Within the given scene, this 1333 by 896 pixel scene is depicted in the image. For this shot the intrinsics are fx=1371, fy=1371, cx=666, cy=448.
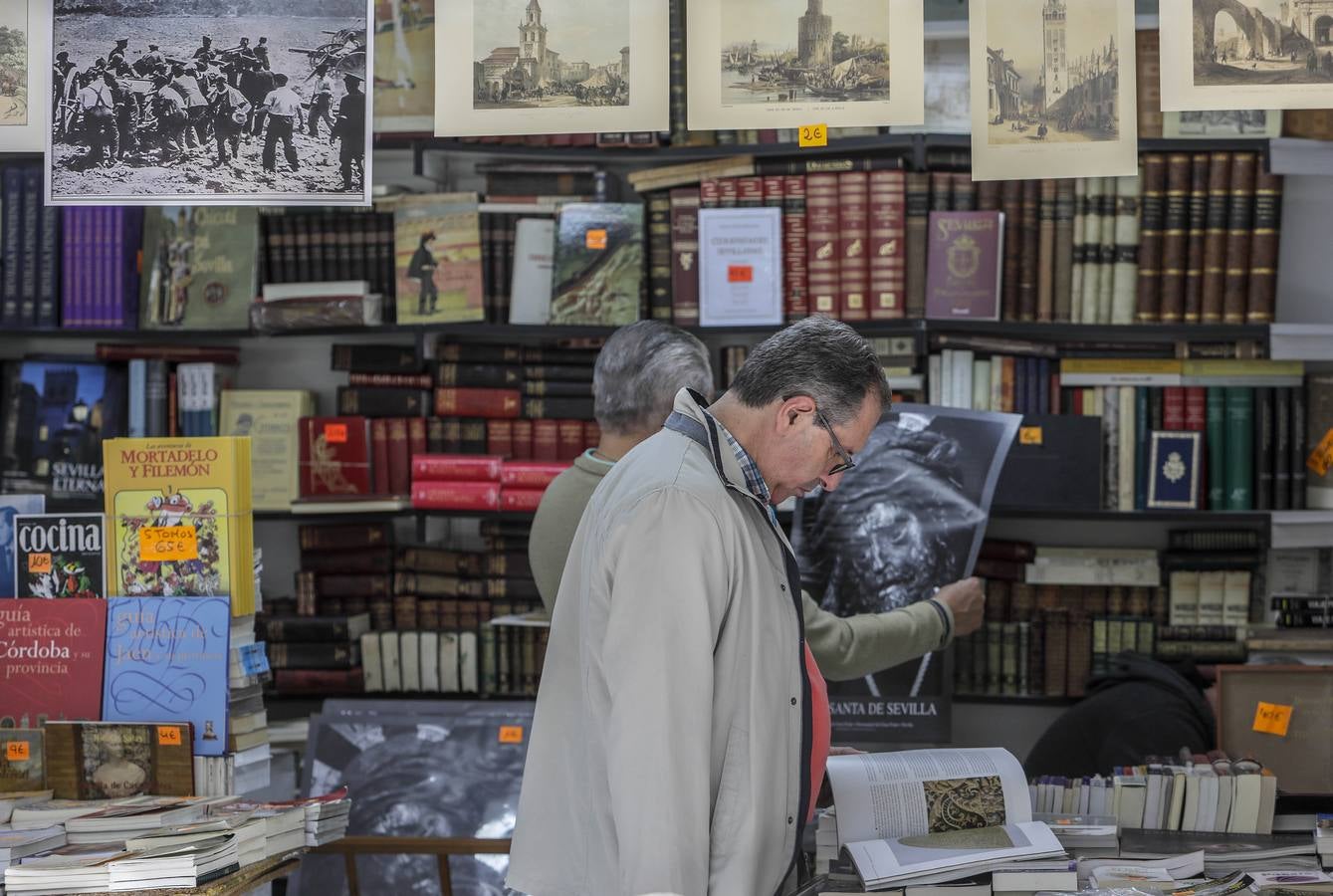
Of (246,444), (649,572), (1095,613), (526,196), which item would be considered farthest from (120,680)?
(1095,613)

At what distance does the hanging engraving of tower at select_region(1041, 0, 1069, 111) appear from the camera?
2066mm

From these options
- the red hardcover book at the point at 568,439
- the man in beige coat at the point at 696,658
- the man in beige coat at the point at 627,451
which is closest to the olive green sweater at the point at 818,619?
the man in beige coat at the point at 627,451

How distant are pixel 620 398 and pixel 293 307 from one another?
206 cm

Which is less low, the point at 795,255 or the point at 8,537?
the point at 795,255

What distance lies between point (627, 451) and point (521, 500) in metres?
1.74

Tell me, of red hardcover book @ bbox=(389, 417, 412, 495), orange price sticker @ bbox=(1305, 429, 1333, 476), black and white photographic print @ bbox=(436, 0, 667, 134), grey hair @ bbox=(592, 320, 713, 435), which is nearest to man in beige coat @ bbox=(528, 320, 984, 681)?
grey hair @ bbox=(592, 320, 713, 435)

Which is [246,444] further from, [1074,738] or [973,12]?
[1074,738]

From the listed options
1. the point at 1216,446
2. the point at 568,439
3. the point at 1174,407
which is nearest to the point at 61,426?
the point at 568,439

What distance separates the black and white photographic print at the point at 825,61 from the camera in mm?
2074

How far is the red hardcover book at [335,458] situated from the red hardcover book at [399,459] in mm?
71

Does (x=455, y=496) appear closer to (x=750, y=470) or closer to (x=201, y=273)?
(x=201, y=273)

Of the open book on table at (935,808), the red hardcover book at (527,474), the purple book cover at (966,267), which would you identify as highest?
the purple book cover at (966,267)

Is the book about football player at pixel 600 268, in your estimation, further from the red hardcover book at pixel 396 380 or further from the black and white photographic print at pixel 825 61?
the black and white photographic print at pixel 825 61

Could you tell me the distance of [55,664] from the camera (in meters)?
2.53
